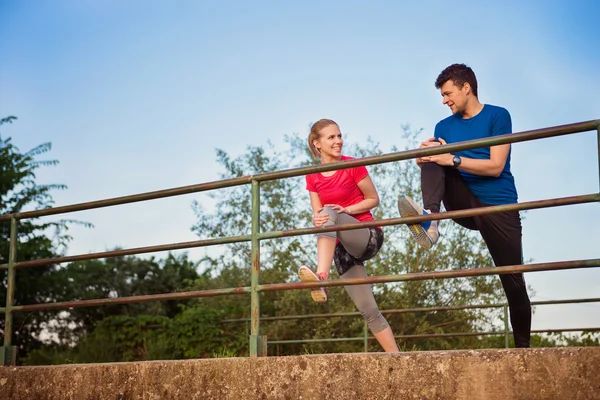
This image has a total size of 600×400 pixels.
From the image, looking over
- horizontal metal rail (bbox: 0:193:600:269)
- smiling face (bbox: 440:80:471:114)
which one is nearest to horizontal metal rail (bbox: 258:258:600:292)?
horizontal metal rail (bbox: 0:193:600:269)

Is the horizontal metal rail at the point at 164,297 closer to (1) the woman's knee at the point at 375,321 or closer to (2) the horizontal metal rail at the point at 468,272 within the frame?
(2) the horizontal metal rail at the point at 468,272

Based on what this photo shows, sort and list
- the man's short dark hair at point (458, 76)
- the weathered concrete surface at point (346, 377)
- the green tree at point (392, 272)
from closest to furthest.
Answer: the weathered concrete surface at point (346, 377) < the man's short dark hair at point (458, 76) < the green tree at point (392, 272)

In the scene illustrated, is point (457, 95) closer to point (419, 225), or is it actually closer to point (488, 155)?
point (488, 155)

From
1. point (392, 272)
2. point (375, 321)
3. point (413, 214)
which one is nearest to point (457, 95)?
point (413, 214)

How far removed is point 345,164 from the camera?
4305 millimetres

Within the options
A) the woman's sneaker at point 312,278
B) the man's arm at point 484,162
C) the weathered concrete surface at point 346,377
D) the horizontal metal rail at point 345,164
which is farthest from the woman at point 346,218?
the weathered concrete surface at point 346,377

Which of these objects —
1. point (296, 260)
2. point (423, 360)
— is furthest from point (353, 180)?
point (296, 260)

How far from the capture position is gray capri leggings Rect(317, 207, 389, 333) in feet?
15.8

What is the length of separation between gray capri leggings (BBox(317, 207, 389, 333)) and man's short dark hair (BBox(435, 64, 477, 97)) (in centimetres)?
103

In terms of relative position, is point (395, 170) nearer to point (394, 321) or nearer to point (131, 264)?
point (394, 321)

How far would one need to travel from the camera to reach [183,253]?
22188mm

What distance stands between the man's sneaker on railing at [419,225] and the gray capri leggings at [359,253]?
0.45 meters

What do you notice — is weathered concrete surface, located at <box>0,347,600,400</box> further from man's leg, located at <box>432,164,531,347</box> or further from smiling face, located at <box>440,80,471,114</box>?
smiling face, located at <box>440,80,471,114</box>

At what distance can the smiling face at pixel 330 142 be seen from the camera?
5105 millimetres
